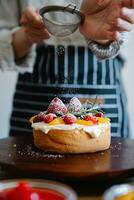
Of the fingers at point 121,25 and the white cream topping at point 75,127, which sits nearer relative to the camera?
the white cream topping at point 75,127

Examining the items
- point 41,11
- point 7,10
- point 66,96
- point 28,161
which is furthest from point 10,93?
point 28,161

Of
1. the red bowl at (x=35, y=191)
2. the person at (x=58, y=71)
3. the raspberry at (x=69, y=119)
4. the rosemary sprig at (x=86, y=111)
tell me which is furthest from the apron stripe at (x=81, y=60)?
the red bowl at (x=35, y=191)

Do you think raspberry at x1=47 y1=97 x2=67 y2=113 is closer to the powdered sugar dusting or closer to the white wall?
the powdered sugar dusting

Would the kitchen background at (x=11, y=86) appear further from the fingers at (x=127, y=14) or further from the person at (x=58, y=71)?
the fingers at (x=127, y=14)

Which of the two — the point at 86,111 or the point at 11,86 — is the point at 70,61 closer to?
the point at 86,111

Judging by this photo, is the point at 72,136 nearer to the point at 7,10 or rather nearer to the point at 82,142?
the point at 82,142

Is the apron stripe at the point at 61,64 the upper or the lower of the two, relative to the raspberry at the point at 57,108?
lower

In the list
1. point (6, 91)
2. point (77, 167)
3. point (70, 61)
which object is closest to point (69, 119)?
point (77, 167)
